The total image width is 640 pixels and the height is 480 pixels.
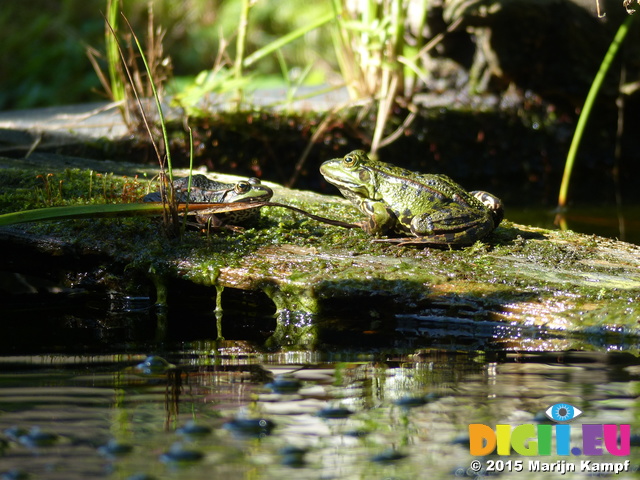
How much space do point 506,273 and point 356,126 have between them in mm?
4154

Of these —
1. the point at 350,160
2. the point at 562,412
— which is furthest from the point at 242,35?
the point at 562,412

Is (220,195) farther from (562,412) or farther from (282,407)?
(562,412)

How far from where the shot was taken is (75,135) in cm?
718

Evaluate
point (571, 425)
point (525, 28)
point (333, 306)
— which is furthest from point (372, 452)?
point (525, 28)

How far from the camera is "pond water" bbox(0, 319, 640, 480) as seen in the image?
7.38 ft

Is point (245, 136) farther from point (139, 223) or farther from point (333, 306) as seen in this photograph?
point (333, 306)

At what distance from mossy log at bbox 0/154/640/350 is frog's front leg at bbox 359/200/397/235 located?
0.09 metres

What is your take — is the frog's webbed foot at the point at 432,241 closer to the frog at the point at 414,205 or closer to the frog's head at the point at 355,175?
the frog at the point at 414,205

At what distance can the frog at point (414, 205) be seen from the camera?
4062 mm

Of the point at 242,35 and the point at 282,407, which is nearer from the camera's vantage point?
the point at 282,407

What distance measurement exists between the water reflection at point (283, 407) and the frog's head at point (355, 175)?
51.2 inches

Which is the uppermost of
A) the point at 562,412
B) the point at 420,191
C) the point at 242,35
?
the point at 242,35

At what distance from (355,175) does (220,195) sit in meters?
0.84

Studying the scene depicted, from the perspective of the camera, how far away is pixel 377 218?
4.21m
